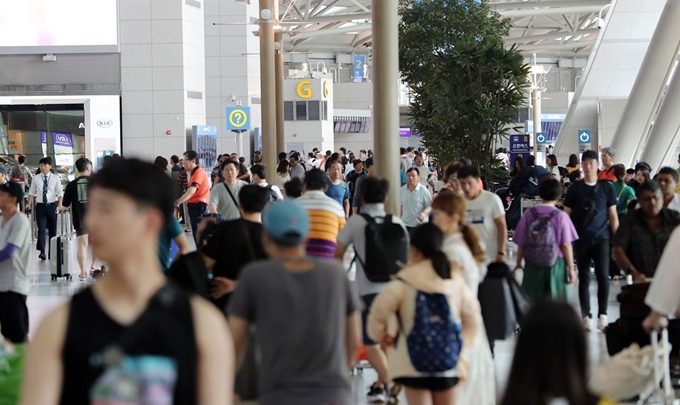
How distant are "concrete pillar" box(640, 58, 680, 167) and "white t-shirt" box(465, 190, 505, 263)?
14.9 meters

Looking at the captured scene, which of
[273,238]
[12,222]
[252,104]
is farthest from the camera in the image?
[252,104]

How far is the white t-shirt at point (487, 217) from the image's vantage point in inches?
331

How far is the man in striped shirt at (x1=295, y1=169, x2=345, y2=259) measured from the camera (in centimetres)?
795

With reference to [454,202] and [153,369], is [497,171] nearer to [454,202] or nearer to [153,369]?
[454,202]

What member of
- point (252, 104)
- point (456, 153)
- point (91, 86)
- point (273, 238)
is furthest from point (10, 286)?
point (252, 104)

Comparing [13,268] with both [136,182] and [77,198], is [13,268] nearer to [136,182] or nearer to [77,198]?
[136,182]

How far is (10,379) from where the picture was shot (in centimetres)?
512

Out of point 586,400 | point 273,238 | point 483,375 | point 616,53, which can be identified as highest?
point 616,53

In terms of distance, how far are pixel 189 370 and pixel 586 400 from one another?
3.05 ft

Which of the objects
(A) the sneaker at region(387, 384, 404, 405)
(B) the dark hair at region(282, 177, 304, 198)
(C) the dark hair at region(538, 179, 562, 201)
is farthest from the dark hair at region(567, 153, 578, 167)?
(A) the sneaker at region(387, 384, 404, 405)

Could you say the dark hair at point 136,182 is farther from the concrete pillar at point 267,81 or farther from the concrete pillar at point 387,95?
the concrete pillar at point 267,81

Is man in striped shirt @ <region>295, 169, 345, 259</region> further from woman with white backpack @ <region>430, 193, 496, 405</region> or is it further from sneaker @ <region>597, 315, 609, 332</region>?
sneaker @ <region>597, 315, 609, 332</region>

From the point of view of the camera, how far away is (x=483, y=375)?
6.09 meters

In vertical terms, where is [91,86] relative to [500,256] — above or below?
above
